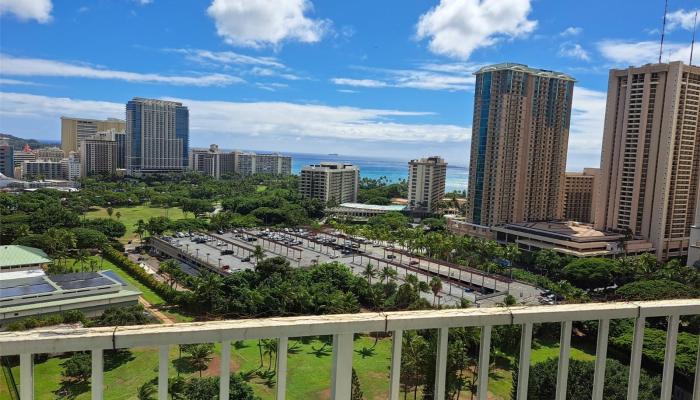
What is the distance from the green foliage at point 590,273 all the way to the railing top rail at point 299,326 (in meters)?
22.7

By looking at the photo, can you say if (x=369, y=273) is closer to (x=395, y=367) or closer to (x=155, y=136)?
(x=395, y=367)

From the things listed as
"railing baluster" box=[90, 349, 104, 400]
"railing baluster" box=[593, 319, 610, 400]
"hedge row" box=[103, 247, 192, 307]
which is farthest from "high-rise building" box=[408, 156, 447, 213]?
"railing baluster" box=[90, 349, 104, 400]

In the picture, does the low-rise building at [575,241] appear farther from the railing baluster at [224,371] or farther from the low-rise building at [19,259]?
the railing baluster at [224,371]

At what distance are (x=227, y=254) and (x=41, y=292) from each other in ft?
36.8

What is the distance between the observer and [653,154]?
27672 millimetres

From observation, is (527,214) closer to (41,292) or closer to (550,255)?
(550,255)

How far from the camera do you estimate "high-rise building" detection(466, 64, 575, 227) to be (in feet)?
104

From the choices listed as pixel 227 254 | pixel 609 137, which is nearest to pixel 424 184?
pixel 609 137

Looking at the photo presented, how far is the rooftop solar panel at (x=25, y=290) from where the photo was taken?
15.8 metres

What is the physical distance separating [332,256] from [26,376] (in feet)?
82.5

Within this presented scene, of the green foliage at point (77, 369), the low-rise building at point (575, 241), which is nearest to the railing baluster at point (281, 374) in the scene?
the green foliage at point (77, 369)

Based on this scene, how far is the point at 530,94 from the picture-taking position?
32.2 metres

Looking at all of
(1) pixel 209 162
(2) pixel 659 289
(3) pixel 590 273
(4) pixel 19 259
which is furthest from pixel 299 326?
(1) pixel 209 162

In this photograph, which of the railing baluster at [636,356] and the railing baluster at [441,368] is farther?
the railing baluster at [636,356]
